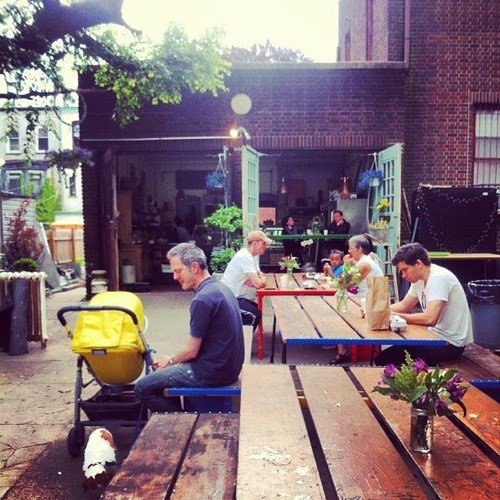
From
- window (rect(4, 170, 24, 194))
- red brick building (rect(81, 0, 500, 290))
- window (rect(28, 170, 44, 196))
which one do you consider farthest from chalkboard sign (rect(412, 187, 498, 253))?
window (rect(28, 170, 44, 196))

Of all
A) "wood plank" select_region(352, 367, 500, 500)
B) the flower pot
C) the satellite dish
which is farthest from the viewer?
the satellite dish

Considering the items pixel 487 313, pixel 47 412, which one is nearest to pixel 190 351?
pixel 47 412

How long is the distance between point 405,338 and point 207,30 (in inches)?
310

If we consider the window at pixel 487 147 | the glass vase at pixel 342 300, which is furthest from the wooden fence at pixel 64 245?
the glass vase at pixel 342 300

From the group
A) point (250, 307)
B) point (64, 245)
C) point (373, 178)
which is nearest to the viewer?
point (250, 307)

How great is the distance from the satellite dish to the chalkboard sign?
3.95 metres

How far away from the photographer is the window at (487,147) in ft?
40.5

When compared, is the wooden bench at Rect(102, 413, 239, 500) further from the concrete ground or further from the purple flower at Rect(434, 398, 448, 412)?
the concrete ground

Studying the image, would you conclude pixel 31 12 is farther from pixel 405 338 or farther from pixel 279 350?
pixel 405 338

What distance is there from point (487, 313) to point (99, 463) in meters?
5.69

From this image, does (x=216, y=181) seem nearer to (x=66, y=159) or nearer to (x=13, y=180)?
(x=66, y=159)

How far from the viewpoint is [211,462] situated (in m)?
2.67

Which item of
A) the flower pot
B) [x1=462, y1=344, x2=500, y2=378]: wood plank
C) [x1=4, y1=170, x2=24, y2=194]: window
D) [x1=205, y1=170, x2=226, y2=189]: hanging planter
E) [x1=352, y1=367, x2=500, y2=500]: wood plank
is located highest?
[x1=4, y1=170, x2=24, y2=194]: window

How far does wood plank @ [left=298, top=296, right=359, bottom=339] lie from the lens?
4391mm
